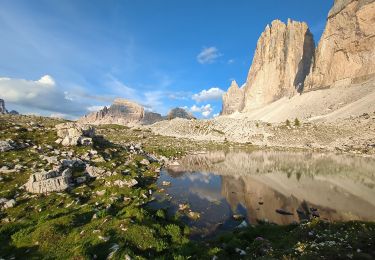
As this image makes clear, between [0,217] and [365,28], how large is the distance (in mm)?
210915

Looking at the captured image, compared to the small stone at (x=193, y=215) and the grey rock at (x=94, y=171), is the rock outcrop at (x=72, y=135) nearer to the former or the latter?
the grey rock at (x=94, y=171)

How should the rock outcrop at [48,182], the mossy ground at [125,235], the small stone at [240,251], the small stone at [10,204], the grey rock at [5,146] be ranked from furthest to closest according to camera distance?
1. the grey rock at [5,146]
2. the rock outcrop at [48,182]
3. the small stone at [10,204]
4. the small stone at [240,251]
5. the mossy ground at [125,235]

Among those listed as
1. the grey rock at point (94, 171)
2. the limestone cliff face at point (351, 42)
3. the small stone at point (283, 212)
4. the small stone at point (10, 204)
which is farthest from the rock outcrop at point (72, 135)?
the limestone cliff face at point (351, 42)

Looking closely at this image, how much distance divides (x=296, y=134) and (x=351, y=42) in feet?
394

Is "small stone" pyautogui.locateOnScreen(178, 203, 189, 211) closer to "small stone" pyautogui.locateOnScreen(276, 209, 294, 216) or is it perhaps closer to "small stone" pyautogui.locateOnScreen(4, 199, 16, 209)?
"small stone" pyautogui.locateOnScreen(276, 209, 294, 216)

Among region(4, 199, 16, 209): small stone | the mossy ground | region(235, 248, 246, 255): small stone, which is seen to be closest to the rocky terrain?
the mossy ground

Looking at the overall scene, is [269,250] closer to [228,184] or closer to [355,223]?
[355,223]

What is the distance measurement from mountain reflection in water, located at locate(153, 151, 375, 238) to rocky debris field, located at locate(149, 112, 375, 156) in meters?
42.6

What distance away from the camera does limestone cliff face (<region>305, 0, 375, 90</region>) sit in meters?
170

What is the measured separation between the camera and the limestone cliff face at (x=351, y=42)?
170 m

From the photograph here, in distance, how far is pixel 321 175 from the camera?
144 ft

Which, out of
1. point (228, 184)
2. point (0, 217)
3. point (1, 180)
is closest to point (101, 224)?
point (0, 217)

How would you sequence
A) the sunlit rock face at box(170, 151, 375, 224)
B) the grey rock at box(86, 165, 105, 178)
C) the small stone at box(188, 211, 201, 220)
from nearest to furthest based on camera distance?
the small stone at box(188, 211, 201, 220) < the sunlit rock face at box(170, 151, 375, 224) < the grey rock at box(86, 165, 105, 178)

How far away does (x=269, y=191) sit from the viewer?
33.3m
